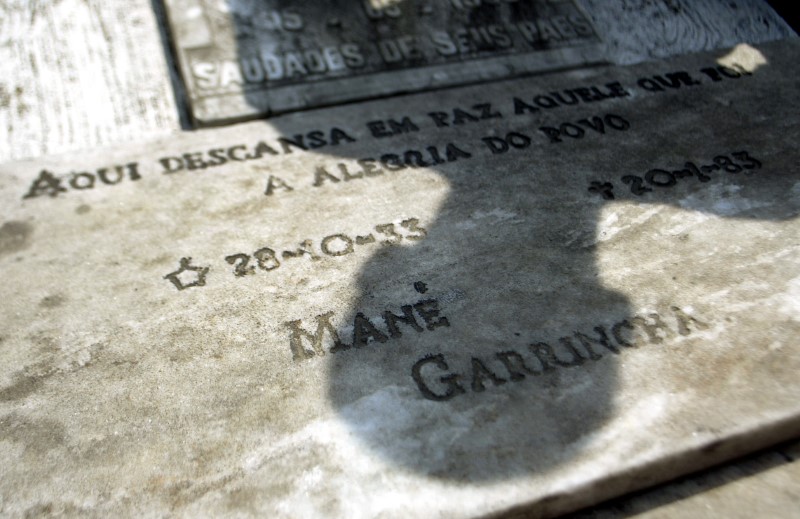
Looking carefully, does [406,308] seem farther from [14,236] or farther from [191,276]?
[14,236]

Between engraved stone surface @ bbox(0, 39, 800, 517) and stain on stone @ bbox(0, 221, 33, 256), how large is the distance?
2cm

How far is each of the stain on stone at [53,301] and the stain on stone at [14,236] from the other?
1.07ft

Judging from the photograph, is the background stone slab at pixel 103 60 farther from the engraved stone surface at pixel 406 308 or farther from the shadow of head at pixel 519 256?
the shadow of head at pixel 519 256

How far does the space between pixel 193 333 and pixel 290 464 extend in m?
0.60

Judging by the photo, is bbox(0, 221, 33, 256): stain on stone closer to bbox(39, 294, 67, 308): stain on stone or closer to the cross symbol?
bbox(39, 294, 67, 308): stain on stone

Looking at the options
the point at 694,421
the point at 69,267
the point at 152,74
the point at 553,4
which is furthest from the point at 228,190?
the point at 553,4

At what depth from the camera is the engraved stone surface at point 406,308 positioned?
63.6 inches

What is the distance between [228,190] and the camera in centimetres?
257

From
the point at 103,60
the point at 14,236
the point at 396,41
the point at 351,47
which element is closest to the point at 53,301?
the point at 14,236

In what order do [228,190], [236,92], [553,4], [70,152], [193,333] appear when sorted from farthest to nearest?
[553,4]
[236,92]
[70,152]
[228,190]
[193,333]

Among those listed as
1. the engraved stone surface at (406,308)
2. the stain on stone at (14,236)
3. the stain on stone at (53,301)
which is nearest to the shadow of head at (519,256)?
the engraved stone surface at (406,308)

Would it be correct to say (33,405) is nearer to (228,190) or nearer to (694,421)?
(228,190)

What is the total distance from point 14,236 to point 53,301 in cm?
43

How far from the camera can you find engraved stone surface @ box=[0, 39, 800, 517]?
1614 millimetres
